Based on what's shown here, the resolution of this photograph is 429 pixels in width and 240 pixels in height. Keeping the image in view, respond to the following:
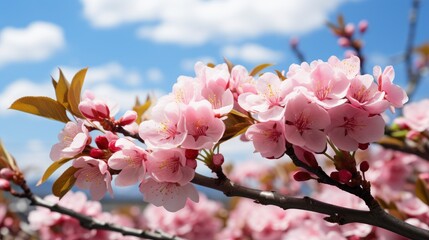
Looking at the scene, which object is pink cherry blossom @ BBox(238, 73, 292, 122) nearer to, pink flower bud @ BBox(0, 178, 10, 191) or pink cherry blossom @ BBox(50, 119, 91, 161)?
pink cherry blossom @ BBox(50, 119, 91, 161)

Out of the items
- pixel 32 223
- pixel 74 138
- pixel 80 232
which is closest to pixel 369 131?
pixel 74 138

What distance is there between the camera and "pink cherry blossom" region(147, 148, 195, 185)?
892 millimetres

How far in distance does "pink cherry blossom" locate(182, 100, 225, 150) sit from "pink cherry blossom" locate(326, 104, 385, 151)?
0.20 meters

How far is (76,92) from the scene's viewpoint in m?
1.08

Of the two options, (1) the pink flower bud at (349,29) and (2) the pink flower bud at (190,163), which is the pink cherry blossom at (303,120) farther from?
(1) the pink flower bud at (349,29)

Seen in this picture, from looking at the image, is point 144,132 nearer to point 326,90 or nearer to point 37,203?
point 326,90

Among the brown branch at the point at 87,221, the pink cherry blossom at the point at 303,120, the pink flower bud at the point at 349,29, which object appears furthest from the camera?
the pink flower bud at the point at 349,29

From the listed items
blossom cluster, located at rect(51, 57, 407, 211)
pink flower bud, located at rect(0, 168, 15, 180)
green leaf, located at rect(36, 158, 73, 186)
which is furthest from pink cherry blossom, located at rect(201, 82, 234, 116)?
pink flower bud, located at rect(0, 168, 15, 180)

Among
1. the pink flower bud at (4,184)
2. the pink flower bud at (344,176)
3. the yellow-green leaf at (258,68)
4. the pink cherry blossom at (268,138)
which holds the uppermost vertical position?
the pink cherry blossom at (268,138)

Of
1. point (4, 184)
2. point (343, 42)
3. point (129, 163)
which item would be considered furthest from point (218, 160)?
point (343, 42)

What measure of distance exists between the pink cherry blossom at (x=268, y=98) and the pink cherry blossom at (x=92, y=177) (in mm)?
294

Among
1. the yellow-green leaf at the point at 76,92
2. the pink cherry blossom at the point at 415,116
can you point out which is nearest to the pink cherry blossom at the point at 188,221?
the pink cherry blossom at the point at 415,116

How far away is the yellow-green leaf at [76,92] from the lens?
1.07m

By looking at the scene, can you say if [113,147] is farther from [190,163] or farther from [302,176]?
[302,176]
